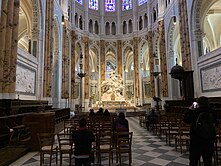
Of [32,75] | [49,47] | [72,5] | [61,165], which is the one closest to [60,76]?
[49,47]

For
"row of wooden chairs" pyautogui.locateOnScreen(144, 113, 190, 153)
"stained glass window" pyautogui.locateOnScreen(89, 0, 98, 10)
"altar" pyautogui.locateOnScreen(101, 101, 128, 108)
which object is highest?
"stained glass window" pyautogui.locateOnScreen(89, 0, 98, 10)

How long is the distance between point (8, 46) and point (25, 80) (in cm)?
409

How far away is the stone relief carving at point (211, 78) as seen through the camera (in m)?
12.5

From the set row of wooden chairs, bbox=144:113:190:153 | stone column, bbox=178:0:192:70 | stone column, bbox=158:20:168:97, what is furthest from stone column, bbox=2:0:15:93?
stone column, bbox=158:20:168:97

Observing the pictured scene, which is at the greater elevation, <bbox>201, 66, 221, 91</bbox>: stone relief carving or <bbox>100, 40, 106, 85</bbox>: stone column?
<bbox>100, 40, 106, 85</bbox>: stone column

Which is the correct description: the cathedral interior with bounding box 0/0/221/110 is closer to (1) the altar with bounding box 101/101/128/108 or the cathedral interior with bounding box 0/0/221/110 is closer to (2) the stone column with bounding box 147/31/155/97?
(2) the stone column with bounding box 147/31/155/97

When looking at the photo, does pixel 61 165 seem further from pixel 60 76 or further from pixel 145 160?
pixel 60 76

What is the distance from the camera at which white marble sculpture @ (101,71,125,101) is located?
24.5 meters

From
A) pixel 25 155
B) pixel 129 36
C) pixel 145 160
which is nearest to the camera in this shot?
pixel 145 160

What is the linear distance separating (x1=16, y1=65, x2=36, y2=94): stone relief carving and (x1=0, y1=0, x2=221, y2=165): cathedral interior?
0.22 feet

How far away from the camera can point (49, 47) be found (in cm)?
1633

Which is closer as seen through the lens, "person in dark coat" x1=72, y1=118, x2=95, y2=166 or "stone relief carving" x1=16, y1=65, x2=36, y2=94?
"person in dark coat" x1=72, y1=118, x2=95, y2=166

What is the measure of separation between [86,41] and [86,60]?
9.61ft

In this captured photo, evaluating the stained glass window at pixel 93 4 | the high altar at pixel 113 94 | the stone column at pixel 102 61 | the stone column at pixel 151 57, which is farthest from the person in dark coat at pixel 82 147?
the stained glass window at pixel 93 4
